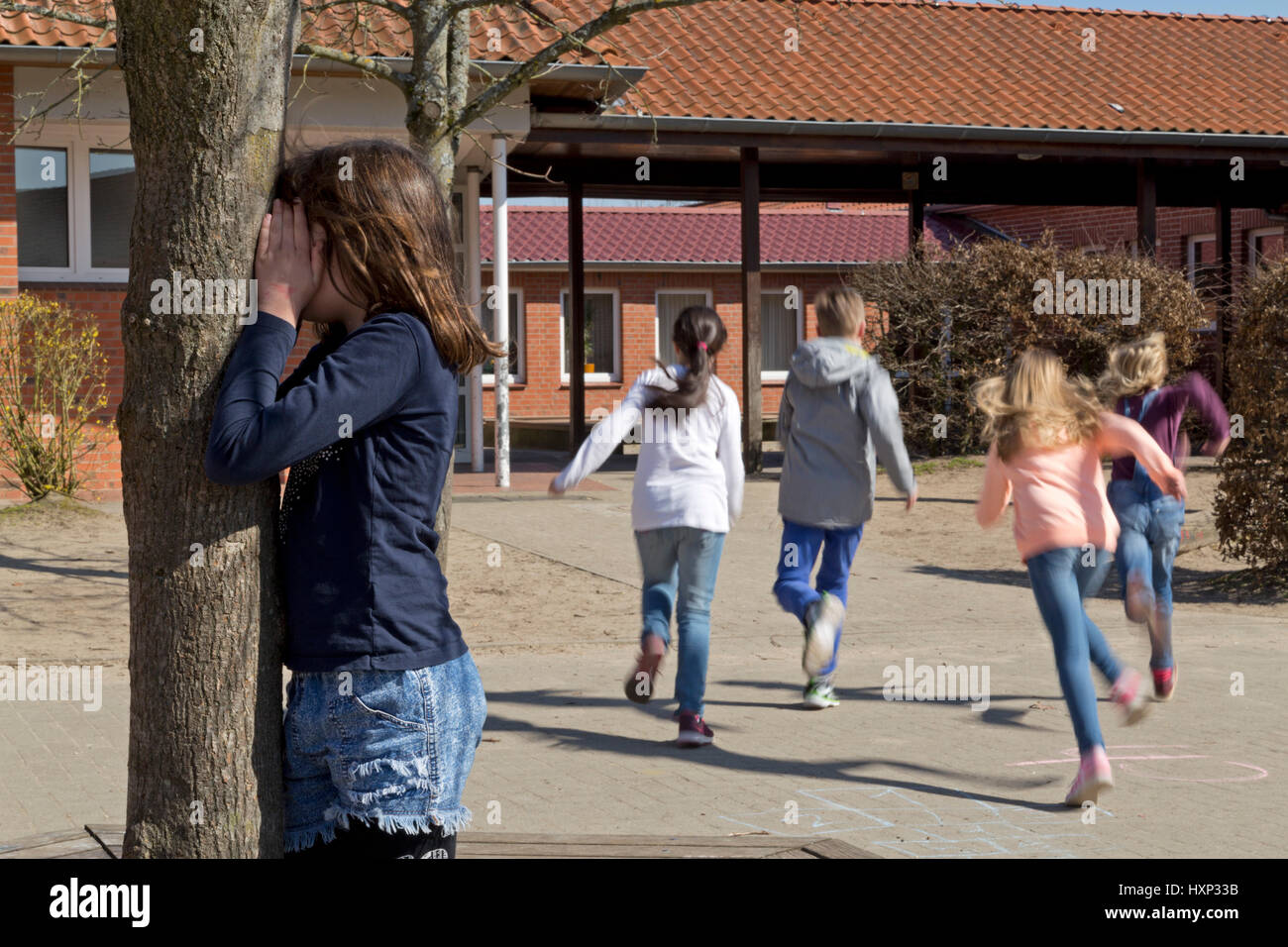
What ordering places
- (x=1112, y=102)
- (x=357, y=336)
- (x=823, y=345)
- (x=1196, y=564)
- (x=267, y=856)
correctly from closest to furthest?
(x=357, y=336) → (x=267, y=856) → (x=823, y=345) → (x=1196, y=564) → (x=1112, y=102)

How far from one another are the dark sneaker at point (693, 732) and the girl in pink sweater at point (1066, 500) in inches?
56.0

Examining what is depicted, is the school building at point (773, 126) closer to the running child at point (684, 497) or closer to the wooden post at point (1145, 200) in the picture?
the wooden post at point (1145, 200)

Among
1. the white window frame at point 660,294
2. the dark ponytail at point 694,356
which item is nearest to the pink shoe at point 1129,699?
the dark ponytail at point 694,356

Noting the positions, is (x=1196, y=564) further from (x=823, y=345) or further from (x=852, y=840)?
(x=852, y=840)

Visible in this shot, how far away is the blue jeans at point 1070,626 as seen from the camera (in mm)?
5117

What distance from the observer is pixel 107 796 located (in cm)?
507

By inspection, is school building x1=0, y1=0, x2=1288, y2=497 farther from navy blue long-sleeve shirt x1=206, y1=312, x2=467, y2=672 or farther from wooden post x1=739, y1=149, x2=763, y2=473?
navy blue long-sleeve shirt x1=206, y1=312, x2=467, y2=672

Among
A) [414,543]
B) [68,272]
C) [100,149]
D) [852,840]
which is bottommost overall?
[852,840]

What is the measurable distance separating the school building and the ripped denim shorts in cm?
966

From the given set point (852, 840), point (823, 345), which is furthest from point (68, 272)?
point (852, 840)

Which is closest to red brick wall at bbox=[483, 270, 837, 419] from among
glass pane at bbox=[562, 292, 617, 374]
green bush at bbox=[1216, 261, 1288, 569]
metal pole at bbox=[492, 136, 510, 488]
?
glass pane at bbox=[562, 292, 617, 374]

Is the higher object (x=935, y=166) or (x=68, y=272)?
(x=935, y=166)

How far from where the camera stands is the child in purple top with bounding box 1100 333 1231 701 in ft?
21.9
